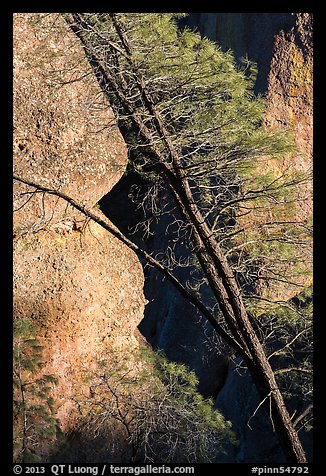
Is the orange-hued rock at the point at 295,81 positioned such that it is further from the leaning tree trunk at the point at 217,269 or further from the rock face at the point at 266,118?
the leaning tree trunk at the point at 217,269

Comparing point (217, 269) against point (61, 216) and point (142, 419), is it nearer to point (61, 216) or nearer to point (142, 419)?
point (142, 419)

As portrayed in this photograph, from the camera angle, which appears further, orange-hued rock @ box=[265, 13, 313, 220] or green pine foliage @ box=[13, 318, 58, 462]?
orange-hued rock @ box=[265, 13, 313, 220]

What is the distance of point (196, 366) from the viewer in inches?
343

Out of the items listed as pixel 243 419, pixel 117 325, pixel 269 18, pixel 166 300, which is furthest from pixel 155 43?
pixel 166 300

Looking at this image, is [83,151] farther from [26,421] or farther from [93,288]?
[26,421]

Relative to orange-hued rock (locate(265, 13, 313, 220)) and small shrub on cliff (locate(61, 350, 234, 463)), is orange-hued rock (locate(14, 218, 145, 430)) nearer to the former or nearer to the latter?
small shrub on cliff (locate(61, 350, 234, 463))

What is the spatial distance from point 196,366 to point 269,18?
524 centimetres

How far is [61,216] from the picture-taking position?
21.1 ft

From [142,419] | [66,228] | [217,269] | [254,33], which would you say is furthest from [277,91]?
[142,419]

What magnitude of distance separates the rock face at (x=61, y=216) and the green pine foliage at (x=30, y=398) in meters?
0.22

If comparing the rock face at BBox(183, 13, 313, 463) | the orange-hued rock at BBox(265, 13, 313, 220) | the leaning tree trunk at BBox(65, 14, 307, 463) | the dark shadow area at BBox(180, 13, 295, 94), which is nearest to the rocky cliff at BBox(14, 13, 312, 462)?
the rock face at BBox(183, 13, 313, 463)

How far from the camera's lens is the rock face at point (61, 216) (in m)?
6.19

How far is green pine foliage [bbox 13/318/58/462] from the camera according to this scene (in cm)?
541

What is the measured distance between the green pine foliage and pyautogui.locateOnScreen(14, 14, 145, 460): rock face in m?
0.22
